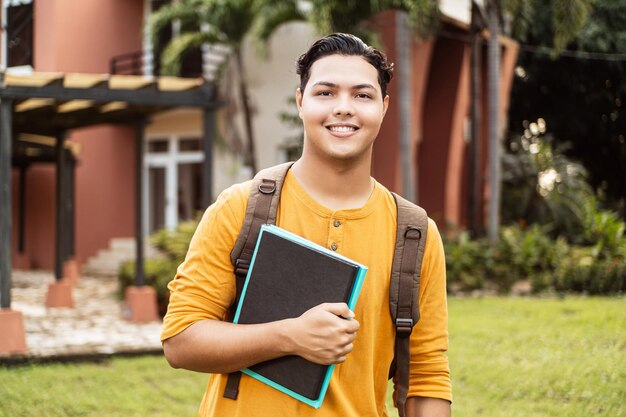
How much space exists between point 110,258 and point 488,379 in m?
13.4

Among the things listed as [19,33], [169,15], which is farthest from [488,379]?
[169,15]

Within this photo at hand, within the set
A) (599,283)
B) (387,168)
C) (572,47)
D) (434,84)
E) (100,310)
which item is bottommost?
(100,310)

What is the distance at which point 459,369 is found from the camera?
6555 mm

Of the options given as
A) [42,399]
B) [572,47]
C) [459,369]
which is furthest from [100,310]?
[572,47]

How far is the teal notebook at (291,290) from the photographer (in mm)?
1761

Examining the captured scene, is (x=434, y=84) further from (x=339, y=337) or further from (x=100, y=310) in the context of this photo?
(x=339, y=337)

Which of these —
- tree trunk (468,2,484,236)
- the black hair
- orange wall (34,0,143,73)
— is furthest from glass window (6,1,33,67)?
the black hair

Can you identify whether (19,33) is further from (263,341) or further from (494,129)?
(263,341)

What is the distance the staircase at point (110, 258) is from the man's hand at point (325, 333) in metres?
16.4

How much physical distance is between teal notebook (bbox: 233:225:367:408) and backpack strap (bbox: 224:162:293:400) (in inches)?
1.1

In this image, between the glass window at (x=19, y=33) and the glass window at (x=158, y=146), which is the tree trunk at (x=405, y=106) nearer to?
the glass window at (x=19, y=33)

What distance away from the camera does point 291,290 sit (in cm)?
181

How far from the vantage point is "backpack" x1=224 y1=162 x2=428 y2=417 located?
1842mm

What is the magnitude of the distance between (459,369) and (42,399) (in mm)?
3342
